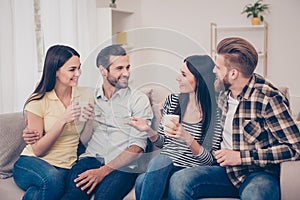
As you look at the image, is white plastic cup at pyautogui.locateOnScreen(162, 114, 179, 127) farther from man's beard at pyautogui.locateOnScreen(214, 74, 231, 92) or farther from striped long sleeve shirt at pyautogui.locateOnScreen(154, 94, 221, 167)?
man's beard at pyautogui.locateOnScreen(214, 74, 231, 92)

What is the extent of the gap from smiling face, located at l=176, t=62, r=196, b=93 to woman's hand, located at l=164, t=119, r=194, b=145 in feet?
0.59

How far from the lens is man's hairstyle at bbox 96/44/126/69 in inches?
71.2

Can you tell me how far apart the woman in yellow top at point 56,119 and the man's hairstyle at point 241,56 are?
630 mm

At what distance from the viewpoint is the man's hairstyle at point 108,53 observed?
5.93 feet

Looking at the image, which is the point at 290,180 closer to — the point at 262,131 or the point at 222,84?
the point at 262,131

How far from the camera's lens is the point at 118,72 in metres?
1.81

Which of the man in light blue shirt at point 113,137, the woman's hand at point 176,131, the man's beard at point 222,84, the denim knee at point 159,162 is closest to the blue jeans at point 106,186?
the man in light blue shirt at point 113,137

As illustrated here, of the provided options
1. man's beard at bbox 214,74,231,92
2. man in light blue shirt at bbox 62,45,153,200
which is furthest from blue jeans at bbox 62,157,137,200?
man's beard at bbox 214,74,231,92

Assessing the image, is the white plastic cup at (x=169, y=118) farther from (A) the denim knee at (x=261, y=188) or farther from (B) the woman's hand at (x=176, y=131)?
(A) the denim knee at (x=261, y=188)

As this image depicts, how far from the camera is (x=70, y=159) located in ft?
6.44

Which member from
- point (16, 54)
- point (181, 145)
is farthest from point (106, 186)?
point (16, 54)

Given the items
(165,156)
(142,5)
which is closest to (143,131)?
(165,156)

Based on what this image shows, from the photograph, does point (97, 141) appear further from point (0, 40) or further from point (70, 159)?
point (0, 40)

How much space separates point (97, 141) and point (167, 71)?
1.51 feet
